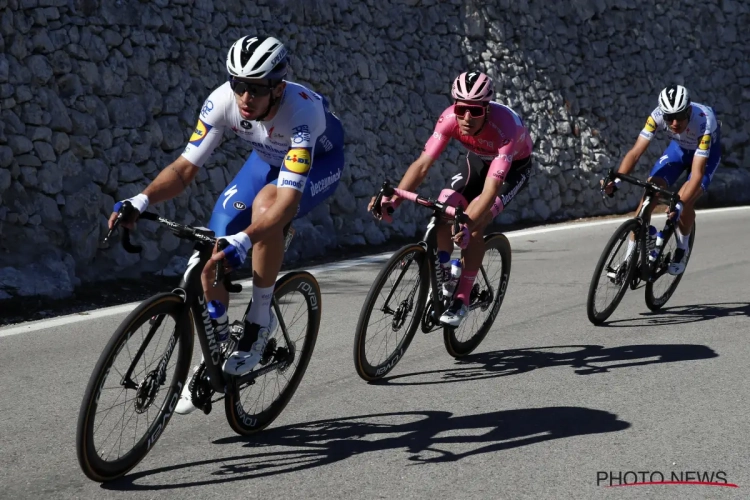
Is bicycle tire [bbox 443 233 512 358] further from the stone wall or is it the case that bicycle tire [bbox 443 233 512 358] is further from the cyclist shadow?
the stone wall

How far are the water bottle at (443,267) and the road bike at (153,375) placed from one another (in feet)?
5.80

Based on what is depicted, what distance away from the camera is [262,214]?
4.86 m

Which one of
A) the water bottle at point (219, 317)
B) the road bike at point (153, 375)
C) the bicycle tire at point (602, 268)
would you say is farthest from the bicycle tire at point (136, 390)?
the bicycle tire at point (602, 268)

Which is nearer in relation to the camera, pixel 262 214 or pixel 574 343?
pixel 262 214

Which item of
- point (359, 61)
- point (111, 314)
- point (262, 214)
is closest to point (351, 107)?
point (359, 61)

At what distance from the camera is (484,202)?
634cm

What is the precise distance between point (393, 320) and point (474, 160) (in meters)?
1.48

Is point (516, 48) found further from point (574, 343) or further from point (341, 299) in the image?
point (574, 343)

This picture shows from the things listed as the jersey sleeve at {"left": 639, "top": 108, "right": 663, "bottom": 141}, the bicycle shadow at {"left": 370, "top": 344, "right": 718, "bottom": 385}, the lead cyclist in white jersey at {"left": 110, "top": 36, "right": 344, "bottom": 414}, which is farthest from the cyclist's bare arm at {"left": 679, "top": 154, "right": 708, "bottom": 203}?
the lead cyclist in white jersey at {"left": 110, "top": 36, "right": 344, "bottom": 414}

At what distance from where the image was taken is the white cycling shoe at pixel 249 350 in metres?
4.80

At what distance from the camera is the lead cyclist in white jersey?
474cm

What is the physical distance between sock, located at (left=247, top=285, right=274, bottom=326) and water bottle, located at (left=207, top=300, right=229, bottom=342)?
20cm

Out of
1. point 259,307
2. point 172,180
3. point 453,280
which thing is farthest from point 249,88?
point 453,280

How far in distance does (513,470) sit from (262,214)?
1727 millimetres
